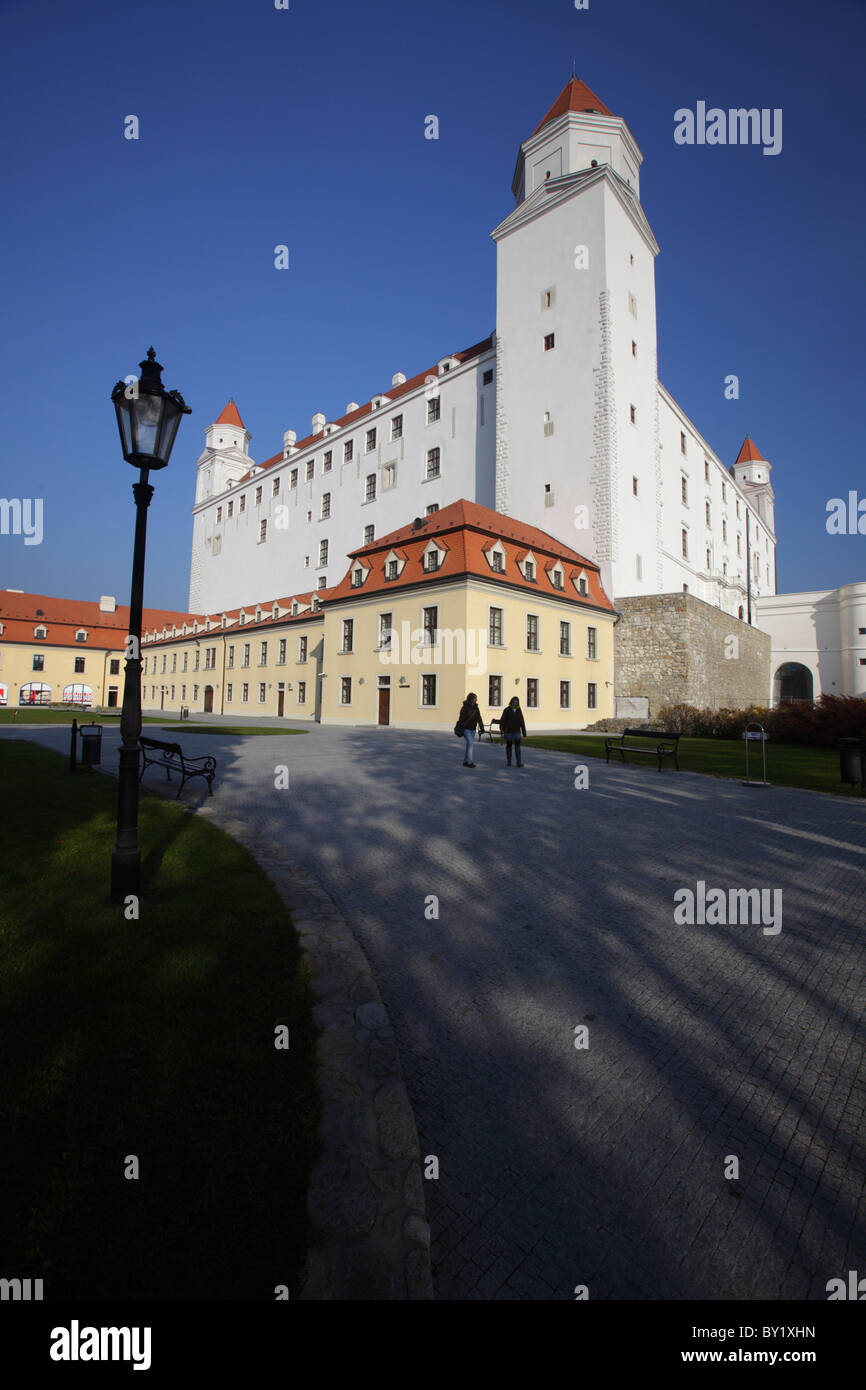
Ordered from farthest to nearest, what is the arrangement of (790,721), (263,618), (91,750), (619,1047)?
(263,618) < (790,721) < (91,750) < (619,1047)

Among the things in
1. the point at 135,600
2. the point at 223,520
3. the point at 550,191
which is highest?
the point at 550,191

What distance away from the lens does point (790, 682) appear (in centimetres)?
5366

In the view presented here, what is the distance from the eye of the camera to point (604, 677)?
3444 cm

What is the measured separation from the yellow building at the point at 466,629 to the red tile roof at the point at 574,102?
30.1m

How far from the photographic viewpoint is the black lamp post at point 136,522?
4984 mm

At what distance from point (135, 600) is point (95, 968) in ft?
10.1

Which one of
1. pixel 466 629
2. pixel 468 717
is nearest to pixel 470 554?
pixel 466 629

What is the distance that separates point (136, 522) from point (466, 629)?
21.4 meters

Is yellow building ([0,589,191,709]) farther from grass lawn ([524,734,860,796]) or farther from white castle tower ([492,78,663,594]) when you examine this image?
grass lawn ([524,734,860,796])

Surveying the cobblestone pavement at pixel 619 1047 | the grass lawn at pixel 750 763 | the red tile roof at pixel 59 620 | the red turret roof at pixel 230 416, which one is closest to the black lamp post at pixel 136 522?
the cobblestone pavement at pixel 619 1047

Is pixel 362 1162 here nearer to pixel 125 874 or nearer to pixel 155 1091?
pixel 155 1091

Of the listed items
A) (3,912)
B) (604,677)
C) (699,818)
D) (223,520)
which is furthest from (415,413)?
(3,912)

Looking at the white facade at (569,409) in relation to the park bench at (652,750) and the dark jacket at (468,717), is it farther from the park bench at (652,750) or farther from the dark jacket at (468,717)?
the dark jacket at (468,717)
